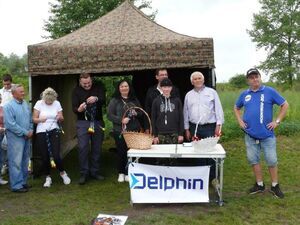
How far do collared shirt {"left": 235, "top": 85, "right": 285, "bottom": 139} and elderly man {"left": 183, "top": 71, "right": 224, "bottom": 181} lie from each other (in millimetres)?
375

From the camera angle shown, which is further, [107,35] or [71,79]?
[71,79]

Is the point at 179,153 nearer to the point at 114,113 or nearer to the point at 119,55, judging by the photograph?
the point at 114,113

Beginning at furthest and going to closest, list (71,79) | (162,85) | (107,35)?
(71,79) < (107,35) < (162,85)

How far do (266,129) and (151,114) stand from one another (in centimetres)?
138

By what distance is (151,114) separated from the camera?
17.6 feet

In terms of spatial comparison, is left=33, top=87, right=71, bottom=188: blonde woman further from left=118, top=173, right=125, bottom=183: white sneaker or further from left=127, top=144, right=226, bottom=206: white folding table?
left=127, top=144, right=226, bottom=206: white folding table

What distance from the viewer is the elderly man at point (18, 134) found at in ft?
18.1

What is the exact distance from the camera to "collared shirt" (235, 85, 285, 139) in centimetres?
502

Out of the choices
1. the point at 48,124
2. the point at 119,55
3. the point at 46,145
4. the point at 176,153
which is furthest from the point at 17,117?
the point at 176,153

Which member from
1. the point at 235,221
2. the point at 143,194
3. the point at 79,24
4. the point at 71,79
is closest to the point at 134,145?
the point at 143,194

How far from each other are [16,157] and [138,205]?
177cm

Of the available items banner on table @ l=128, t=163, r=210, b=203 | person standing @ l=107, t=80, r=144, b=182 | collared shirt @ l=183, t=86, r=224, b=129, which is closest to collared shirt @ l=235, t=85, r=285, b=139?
collared shirt @ l=183, t=86, r=224, b=129

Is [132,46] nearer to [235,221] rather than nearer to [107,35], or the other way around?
[107,35]

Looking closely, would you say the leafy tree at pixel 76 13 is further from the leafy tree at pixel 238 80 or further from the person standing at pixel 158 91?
the person standing at pixel 158 91
